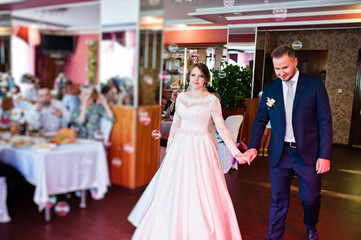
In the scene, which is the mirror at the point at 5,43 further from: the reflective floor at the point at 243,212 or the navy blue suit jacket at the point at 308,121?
the navy blue suit jacket at the point at 308,121

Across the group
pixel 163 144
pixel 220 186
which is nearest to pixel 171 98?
pixel 163 144

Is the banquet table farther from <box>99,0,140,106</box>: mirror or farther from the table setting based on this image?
<box>99,0,140,106</box>: mirror

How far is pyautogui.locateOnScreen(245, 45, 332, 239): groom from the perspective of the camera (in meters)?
2.43

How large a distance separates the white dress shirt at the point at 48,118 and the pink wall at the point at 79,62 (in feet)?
0.55

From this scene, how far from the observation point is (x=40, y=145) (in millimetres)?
1671

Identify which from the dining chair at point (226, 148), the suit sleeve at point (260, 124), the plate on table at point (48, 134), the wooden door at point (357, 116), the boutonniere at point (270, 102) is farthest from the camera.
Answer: the wooden door at point (357, 116)

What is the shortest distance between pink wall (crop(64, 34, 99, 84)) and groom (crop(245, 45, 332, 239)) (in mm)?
1393

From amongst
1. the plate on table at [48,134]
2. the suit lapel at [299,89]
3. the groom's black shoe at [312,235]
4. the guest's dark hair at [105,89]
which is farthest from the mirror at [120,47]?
the groom's black shoe at [312,235]

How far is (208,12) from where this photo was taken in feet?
16.0

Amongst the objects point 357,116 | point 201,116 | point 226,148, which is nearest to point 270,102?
point 201,116

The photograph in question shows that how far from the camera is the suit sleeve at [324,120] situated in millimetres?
2402

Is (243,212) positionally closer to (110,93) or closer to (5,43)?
(110,93)

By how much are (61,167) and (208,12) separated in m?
3.77

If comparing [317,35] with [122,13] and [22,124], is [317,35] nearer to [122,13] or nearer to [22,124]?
[122,13]
